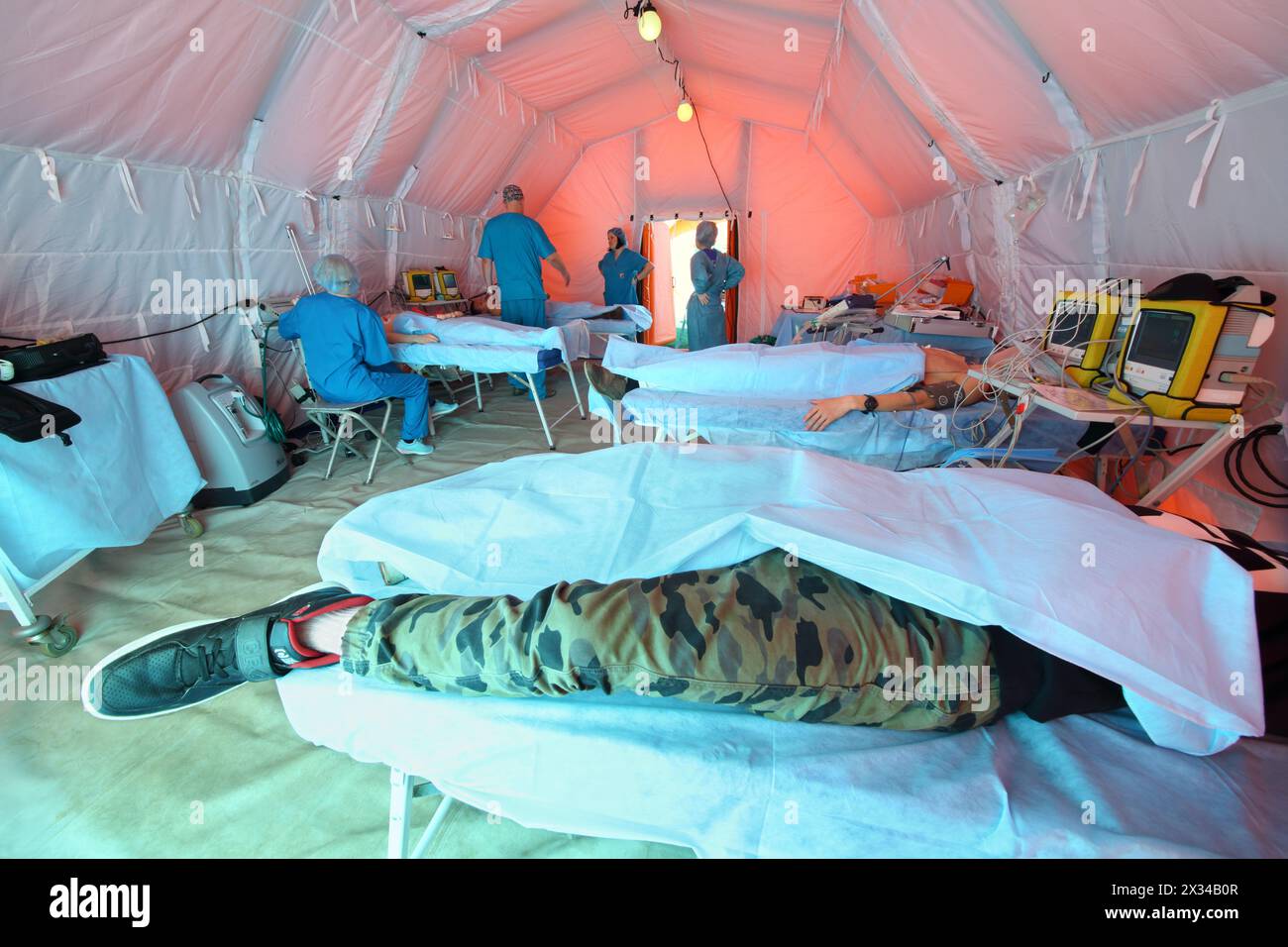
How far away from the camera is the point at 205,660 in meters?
1.12

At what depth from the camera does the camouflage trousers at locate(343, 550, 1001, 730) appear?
88 centimetres

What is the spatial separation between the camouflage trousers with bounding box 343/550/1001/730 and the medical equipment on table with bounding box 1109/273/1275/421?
1174mm

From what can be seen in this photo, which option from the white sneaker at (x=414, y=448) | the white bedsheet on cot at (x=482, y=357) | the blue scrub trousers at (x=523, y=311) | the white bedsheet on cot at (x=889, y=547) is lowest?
the white sneaker at (x=414, y=448)

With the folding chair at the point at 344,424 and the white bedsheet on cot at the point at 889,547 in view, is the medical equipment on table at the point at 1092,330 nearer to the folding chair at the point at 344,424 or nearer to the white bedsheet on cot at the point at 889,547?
the white bedsheet on cot at the point at 889,547

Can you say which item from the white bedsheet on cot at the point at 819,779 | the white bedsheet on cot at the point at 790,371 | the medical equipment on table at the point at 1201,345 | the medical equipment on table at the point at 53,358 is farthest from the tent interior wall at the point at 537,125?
the white bedsheet on cot at the point at 819,779

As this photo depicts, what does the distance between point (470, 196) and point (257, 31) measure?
288 centimetres

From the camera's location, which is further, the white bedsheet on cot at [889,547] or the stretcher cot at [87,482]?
the stretcher cot at [87,482]


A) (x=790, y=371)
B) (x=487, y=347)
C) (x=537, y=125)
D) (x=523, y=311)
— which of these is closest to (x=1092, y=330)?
(x=790, y=371)

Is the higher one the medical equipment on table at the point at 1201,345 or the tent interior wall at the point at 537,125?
the tent interior wall at the point at 537,125

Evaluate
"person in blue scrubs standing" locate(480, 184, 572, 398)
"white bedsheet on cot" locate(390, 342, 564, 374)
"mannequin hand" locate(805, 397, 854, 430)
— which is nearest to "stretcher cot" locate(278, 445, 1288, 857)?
"mannequin hand" locate(805, 397, 854, 430)

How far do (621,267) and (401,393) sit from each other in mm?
3158

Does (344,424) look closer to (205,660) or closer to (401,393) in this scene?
(401,393)

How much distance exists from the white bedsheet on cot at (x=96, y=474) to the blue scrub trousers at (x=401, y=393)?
0.85m

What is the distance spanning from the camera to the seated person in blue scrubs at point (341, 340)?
284cm
